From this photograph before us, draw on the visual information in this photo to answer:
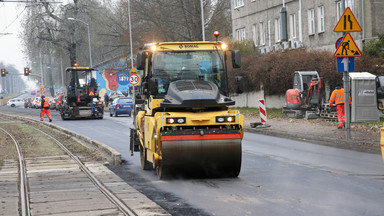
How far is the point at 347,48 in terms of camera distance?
59.5ft

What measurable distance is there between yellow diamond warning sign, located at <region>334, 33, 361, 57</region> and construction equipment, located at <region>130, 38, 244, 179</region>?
6.52m

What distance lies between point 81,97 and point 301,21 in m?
15.3

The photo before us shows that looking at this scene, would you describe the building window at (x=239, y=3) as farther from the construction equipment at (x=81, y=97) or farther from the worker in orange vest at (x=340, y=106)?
the worker in orange vest at (x=340, y=106)

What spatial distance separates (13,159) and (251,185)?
800 centimetres

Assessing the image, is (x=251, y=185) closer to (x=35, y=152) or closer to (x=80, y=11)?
(x=35, y=152)

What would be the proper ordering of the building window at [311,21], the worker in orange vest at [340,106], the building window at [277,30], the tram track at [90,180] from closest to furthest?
the tram track at [90,180]
the worker in orange vest at [340,106]
the building window at [311,21]
the building window at [277,30]

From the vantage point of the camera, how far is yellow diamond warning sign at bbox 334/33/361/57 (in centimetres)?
1806

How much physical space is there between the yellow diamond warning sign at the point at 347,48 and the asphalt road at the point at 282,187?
3633 mm

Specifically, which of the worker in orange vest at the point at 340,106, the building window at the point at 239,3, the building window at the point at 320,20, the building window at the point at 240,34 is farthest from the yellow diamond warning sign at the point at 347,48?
the building window at the point at 239,3

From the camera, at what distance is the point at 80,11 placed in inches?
2472

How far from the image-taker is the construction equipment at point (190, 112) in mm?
11023

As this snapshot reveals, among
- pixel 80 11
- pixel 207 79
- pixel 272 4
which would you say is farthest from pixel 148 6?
pixel 207 79

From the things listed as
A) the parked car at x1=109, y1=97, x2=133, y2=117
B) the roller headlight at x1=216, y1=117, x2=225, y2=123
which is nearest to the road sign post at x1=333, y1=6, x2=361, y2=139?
the roller headlight at x1=216, y1=117, x2=225, y2=123

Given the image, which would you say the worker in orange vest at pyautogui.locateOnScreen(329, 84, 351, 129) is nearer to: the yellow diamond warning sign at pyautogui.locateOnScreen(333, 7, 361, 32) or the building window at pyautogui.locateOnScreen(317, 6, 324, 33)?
the yellow diamond warning sign at pyautogui.locateOnScreen(333, 7, 361, 32)
